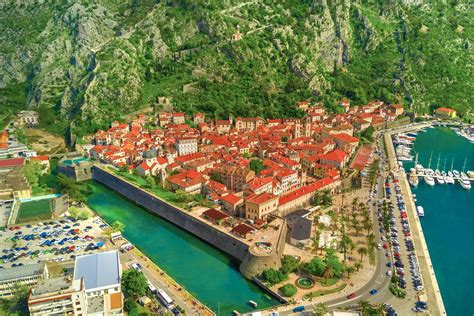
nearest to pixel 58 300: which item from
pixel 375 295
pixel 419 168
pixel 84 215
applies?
pixel 84 215

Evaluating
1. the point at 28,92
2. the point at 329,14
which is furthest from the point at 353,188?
the point at 28,92

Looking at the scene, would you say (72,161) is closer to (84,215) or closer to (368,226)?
(84,215)

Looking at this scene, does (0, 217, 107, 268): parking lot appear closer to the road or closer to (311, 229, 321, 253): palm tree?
(311, 229, 321, 253): palm tree

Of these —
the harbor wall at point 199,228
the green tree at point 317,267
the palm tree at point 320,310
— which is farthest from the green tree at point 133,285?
the green tree at point 317,267

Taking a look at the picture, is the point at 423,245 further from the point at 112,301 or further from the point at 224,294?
the point at 112,301

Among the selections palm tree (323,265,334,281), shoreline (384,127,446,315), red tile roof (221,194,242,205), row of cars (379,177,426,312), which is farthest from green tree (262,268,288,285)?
shoreline (384,127,446,315)

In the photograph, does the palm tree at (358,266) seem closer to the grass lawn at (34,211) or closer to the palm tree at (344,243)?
the palm tree at (344,243)
